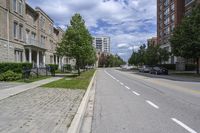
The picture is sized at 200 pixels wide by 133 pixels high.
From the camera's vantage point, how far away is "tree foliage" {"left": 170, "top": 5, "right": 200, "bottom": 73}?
34178 millimetres

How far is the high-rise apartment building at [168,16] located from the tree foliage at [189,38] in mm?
23861

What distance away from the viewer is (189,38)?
3531 centimetres

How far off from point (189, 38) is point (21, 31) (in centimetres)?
2240

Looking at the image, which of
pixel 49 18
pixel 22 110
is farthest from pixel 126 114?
pixel 49 18

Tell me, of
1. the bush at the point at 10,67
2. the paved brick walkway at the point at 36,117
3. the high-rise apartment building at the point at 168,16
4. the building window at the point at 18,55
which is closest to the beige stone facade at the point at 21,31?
the building window at the point at 18,55

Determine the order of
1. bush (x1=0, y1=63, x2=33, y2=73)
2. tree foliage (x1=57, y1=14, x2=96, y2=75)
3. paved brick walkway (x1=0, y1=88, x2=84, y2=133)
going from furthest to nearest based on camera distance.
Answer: tree foliage (x1=57, y1=14, x2=96, y2=75) < bush (x1=0, y1=63, x2=33, y2=73) < paved brick walkway (x1=0, y1=88, x2=84, y2=133)

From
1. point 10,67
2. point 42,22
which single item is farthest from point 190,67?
point 10,67

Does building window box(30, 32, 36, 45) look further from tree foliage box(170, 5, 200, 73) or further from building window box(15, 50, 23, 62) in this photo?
tree foliage box(170, 5, 200, 73)

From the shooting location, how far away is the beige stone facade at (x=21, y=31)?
92.7ft

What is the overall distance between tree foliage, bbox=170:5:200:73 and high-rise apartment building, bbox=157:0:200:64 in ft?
78.3

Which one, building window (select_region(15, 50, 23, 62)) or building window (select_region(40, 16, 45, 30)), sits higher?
building window (select_region(40, 16, 45, 30))

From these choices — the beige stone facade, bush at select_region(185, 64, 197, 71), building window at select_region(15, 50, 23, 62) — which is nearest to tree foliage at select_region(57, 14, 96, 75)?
building window at select_region(15, 50, 23, 62)

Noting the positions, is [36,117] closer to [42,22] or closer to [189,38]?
[189,38]

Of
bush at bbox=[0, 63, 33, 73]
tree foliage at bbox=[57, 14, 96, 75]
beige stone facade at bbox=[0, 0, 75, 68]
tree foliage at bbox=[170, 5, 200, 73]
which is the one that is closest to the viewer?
bush at bbox=[0, 63, 33, 73]
